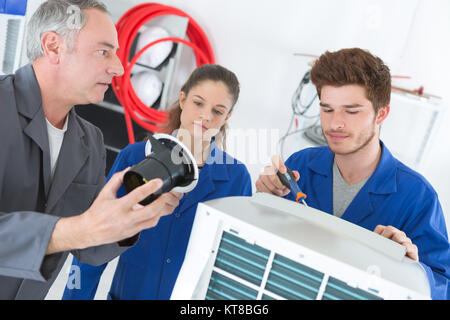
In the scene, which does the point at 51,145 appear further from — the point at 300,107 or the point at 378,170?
the point at 300,107

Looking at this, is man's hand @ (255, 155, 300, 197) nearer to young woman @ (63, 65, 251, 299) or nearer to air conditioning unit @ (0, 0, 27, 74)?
young woman @ (63, 65, 251, 299)

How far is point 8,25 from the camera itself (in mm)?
1884

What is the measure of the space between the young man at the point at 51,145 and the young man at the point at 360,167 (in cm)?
67

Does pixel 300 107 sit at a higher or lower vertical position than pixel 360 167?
lower

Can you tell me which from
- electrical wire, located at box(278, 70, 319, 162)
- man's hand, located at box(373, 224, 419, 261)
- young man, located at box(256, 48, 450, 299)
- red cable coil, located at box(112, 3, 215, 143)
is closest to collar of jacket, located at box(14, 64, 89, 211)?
young man, located at box(256, 48, 450, 299)

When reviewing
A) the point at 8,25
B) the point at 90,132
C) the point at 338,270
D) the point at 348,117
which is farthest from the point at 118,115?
the point at 338,270

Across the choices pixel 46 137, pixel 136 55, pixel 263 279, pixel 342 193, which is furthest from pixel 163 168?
pixel 136 55

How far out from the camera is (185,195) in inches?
53.1

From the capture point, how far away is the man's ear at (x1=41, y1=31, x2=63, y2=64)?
3.58ft

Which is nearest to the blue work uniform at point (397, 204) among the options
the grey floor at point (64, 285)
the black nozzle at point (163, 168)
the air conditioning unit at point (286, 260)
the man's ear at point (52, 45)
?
the air conditioning unit at point (286, 260)

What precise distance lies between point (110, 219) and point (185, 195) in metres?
0.62

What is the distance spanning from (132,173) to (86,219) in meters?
0.12

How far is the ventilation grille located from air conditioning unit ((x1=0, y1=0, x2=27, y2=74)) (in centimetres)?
160

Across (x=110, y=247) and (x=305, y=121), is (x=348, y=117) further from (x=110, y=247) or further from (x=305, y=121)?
(x=305, y=121)
